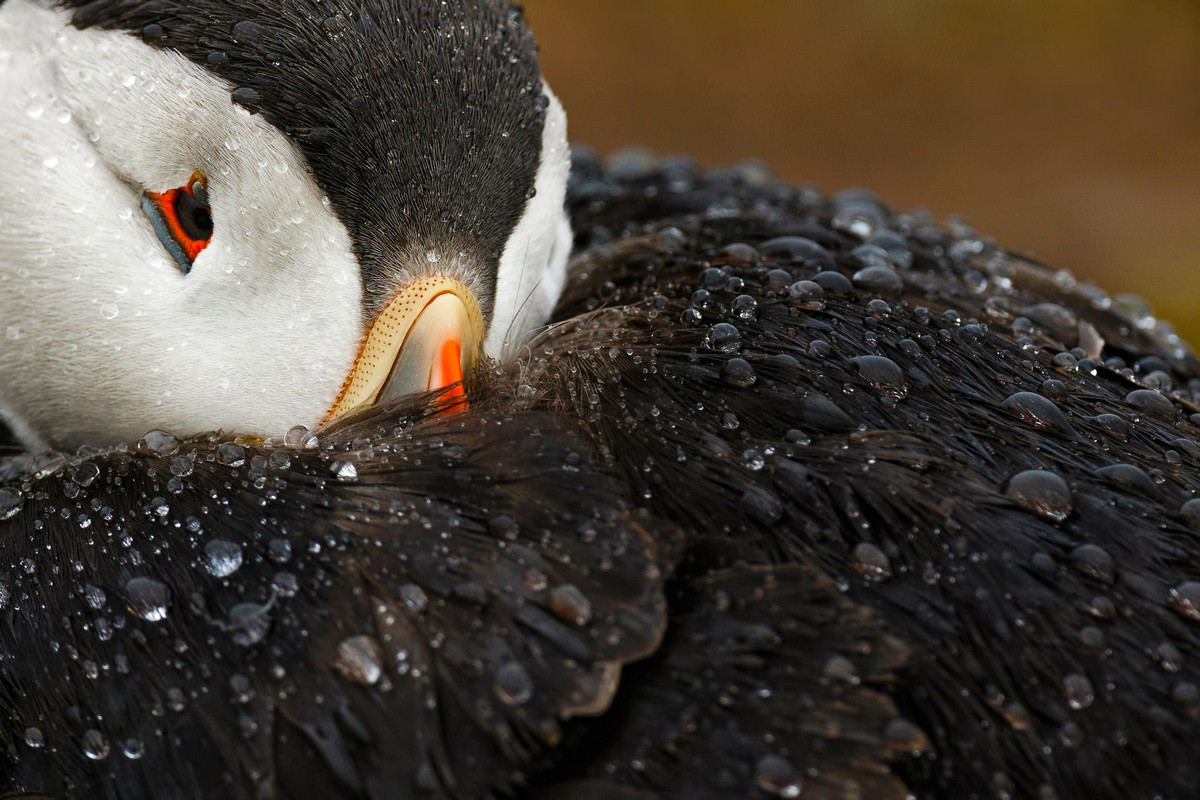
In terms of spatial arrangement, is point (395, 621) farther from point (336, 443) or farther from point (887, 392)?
point (887, 392)

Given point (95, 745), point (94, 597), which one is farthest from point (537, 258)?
point (95, 745)

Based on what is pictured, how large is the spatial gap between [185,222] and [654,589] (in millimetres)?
883

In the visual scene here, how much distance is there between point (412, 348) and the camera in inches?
63.0

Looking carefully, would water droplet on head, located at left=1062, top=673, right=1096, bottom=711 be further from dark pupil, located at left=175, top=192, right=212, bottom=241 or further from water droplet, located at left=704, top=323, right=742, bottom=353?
dark pupil, located at left=175, top=192, right=212, bottom=241

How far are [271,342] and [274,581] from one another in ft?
1.60

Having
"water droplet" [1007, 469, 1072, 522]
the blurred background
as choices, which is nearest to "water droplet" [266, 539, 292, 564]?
"water droplet" [1007, 469, 1072, 522]

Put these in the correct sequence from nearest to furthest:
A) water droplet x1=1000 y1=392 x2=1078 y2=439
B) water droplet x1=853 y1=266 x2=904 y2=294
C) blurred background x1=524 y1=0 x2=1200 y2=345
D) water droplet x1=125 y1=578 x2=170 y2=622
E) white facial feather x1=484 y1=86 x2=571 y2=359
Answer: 1. water droplet x1=125 y1=578 x2=170 y2=622
2. water droplet x1=1000 y1=392 x2=1078 y2=439
3. water droplet x1=853 y1=266 x2=904 y2=294
4. white facial feather x1=484 y1=86 x2=571 y2=359
5. blurred background x1=524 y1=0 x2=1200 y2=345

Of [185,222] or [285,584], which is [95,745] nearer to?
[285,584]

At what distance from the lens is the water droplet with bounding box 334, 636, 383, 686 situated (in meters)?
1.14

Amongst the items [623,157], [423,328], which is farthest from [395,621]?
[623,157]

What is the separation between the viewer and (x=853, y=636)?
1144 millimetres

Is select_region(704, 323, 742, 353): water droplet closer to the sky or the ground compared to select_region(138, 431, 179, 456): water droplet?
closer to the sky

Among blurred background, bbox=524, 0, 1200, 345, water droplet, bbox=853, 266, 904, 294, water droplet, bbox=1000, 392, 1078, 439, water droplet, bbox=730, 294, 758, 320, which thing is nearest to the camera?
water droplet, bbox=1000, 392, 1078, 439

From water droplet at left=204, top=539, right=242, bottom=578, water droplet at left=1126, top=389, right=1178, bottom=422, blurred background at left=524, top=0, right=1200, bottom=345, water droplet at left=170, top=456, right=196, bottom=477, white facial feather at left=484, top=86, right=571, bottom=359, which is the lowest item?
water droplet at left=170, top=456, right=196, bottom=477
